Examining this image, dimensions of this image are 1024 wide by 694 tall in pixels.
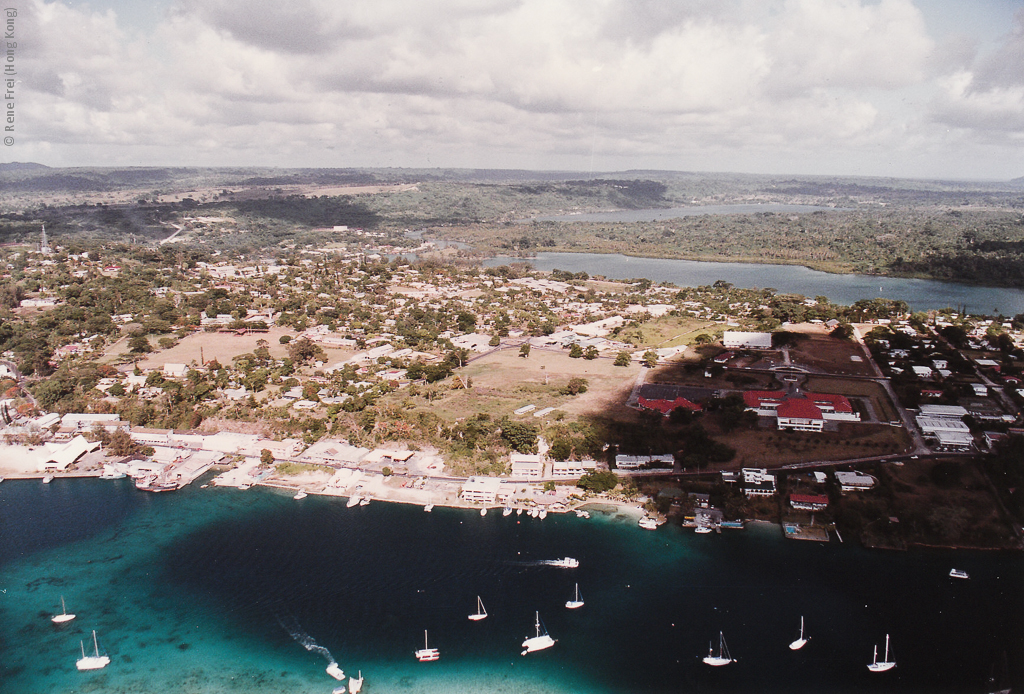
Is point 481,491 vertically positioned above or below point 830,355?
below

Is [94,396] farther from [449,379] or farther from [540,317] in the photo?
[540,317]

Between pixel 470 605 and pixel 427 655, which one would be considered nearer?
pixel 427 655

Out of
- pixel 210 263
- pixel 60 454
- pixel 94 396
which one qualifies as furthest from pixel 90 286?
pixel 60 454

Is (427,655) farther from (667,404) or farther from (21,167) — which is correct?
(21,167)

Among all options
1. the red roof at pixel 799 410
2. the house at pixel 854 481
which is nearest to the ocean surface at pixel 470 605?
the house at pixel 854 481

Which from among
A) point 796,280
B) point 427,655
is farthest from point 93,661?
point 796,280

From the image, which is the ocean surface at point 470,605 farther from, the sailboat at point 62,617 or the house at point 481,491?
the house at point 481,491

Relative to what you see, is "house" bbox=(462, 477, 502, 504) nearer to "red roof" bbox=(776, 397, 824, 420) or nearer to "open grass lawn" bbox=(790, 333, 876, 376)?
"red roof" bbox=(776, 397, 824, 420)
